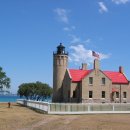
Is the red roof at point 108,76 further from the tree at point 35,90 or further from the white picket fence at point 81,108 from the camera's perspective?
the tree at point 35,90

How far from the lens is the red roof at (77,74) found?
69.8m

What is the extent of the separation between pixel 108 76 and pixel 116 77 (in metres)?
2.49

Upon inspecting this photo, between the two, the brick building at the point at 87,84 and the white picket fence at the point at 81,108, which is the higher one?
the brick building at the point at 87,84

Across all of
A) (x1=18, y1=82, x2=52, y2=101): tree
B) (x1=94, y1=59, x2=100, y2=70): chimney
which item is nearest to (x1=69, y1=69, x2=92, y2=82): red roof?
(x1=94, y1=59, x2=100, y2=70): chimney

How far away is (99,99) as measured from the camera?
2729 inches

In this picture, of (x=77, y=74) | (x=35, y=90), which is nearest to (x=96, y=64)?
(x=77, y=74)

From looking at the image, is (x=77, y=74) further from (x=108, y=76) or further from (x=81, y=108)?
(x=81, y=108)

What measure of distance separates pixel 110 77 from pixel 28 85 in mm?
30960

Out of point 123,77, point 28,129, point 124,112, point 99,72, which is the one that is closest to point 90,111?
point 124,112

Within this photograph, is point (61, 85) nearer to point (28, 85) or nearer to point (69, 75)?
point (69, 75)

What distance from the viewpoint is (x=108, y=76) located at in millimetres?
72375

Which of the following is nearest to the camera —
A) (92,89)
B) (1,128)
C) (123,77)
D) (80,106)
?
(1,128)

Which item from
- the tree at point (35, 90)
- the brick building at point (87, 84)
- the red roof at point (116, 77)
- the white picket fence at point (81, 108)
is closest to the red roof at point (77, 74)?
the brick building at point (87, 84)

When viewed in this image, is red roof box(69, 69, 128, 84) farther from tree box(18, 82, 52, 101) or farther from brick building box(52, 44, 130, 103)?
tree box(18, 82, 52, 101)
